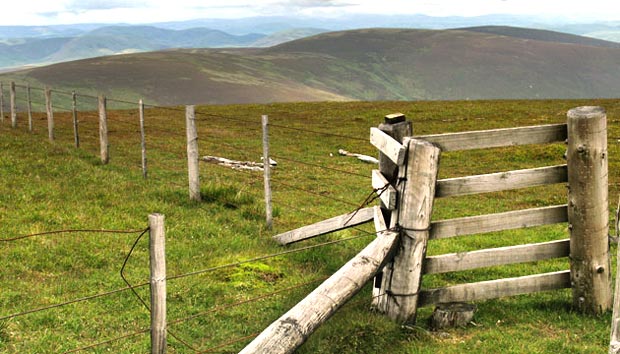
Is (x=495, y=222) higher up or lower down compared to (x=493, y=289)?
higher up

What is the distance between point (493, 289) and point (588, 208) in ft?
5.78

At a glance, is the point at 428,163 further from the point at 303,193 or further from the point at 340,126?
the point at 340,126

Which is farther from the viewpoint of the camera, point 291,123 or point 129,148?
point 291,123

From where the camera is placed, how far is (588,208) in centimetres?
839

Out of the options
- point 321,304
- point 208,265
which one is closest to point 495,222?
point 321,304

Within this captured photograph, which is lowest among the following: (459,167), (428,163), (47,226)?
(459,167)

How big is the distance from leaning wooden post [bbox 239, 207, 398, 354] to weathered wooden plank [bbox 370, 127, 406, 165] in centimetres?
101

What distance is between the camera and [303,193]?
862 inches

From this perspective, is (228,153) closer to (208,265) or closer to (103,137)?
(103,137)

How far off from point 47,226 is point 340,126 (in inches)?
1363

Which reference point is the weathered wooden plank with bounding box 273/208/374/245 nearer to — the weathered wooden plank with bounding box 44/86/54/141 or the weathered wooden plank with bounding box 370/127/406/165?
the weathered wooden plank with bounding box 370/127/406/165

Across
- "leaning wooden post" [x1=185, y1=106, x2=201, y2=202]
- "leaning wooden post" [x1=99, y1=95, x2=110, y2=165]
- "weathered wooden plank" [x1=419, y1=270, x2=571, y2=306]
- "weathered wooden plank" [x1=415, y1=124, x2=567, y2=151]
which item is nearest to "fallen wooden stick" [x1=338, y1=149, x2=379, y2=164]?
"leaning wooden post" [x1=99, y1=95, x2=110, y2=165]

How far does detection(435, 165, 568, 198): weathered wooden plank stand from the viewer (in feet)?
26.8

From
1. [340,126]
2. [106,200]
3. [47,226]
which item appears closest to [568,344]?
[47,226]
